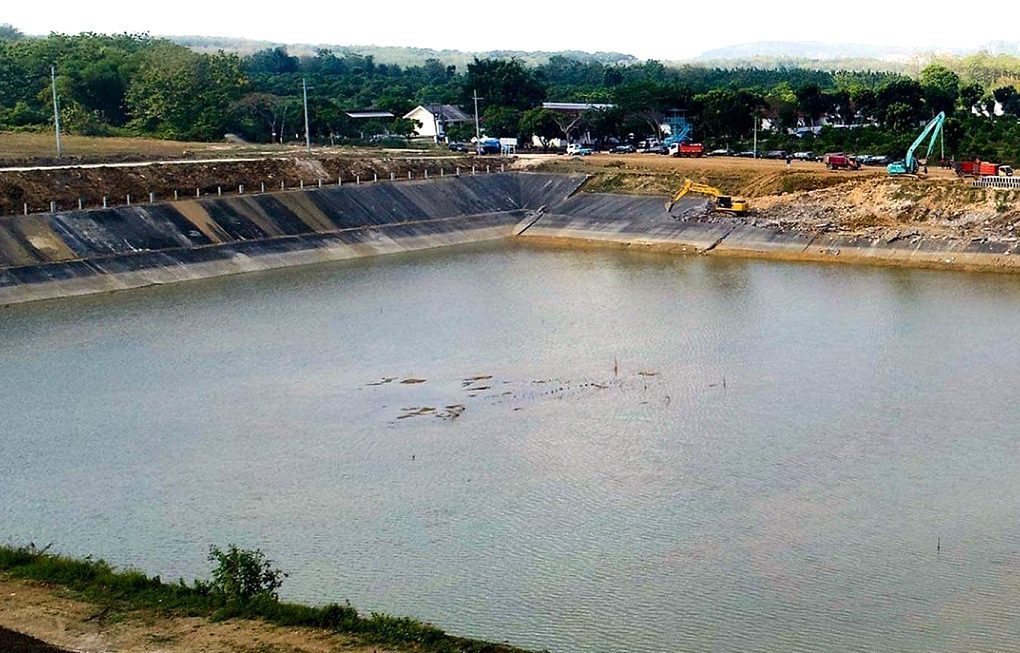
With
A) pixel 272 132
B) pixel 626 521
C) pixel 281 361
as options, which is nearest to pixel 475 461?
pixel 626 521

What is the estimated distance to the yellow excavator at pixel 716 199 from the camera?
3622 cm

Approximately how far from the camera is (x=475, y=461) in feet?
56.3

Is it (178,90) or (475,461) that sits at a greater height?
(178,90)

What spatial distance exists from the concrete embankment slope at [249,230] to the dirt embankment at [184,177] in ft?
4.71

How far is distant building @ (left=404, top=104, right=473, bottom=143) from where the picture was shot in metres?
57.6

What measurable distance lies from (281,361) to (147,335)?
3486 mm

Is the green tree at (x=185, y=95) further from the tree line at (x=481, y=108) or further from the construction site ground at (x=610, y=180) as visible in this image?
the construction site ground at (x=610, y=180)

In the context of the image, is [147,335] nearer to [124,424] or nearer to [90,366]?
[90,366]

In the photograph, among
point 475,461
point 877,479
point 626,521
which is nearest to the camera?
point 626,521

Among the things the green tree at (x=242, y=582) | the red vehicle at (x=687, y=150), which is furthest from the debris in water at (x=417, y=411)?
the red vehicle at (x=687, y=150)

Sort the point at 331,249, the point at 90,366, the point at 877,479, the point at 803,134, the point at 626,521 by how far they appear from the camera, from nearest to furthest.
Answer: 1. the point at 626,521
2. the point at 877,479
3. the point at 90,366
4. the point at 331,249
5. the point at 803,134

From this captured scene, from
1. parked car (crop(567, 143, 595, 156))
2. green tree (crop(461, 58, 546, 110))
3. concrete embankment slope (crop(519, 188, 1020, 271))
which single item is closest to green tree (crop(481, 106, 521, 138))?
parked car (crop(567, 143, 595, 156))

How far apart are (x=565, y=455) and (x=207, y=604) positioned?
627 cm

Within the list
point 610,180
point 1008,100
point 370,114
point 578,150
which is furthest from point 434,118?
point 1008,100
